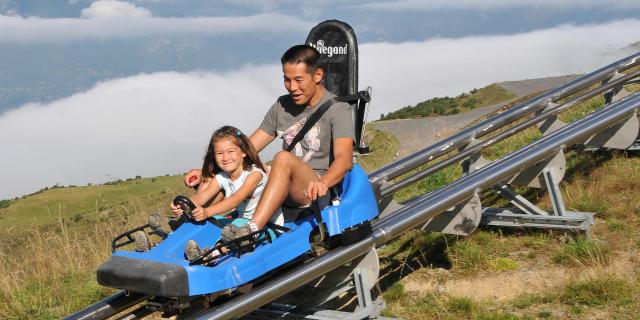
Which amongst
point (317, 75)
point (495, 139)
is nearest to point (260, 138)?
point (317, 75)

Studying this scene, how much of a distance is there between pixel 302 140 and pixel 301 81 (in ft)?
1.28

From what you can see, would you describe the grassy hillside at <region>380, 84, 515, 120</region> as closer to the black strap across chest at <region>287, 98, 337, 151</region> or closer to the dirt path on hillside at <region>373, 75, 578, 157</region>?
the dirt path on hillside at <region>373, 75, 578, 157</region>

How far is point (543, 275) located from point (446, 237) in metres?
1.04

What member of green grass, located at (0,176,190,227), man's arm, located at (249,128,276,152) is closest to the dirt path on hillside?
green grass, located at (0,176,190,227)

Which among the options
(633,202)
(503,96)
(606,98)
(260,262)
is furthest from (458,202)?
(503,96)

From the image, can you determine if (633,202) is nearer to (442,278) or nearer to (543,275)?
(543,275)

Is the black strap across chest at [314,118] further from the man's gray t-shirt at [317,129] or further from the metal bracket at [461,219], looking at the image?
the metal bracket at [461,219]

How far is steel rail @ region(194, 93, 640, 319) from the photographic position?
12.3 feet

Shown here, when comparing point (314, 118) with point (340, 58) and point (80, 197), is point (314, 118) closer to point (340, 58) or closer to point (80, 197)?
point (340, 58)

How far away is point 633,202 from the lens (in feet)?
19.7

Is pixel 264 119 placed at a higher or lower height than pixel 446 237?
higher

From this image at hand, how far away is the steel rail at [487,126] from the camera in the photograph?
240 inches

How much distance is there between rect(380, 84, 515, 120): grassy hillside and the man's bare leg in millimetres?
20893

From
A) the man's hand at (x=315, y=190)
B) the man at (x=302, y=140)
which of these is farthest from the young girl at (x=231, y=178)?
the man's hand at (x=315, y=190)
